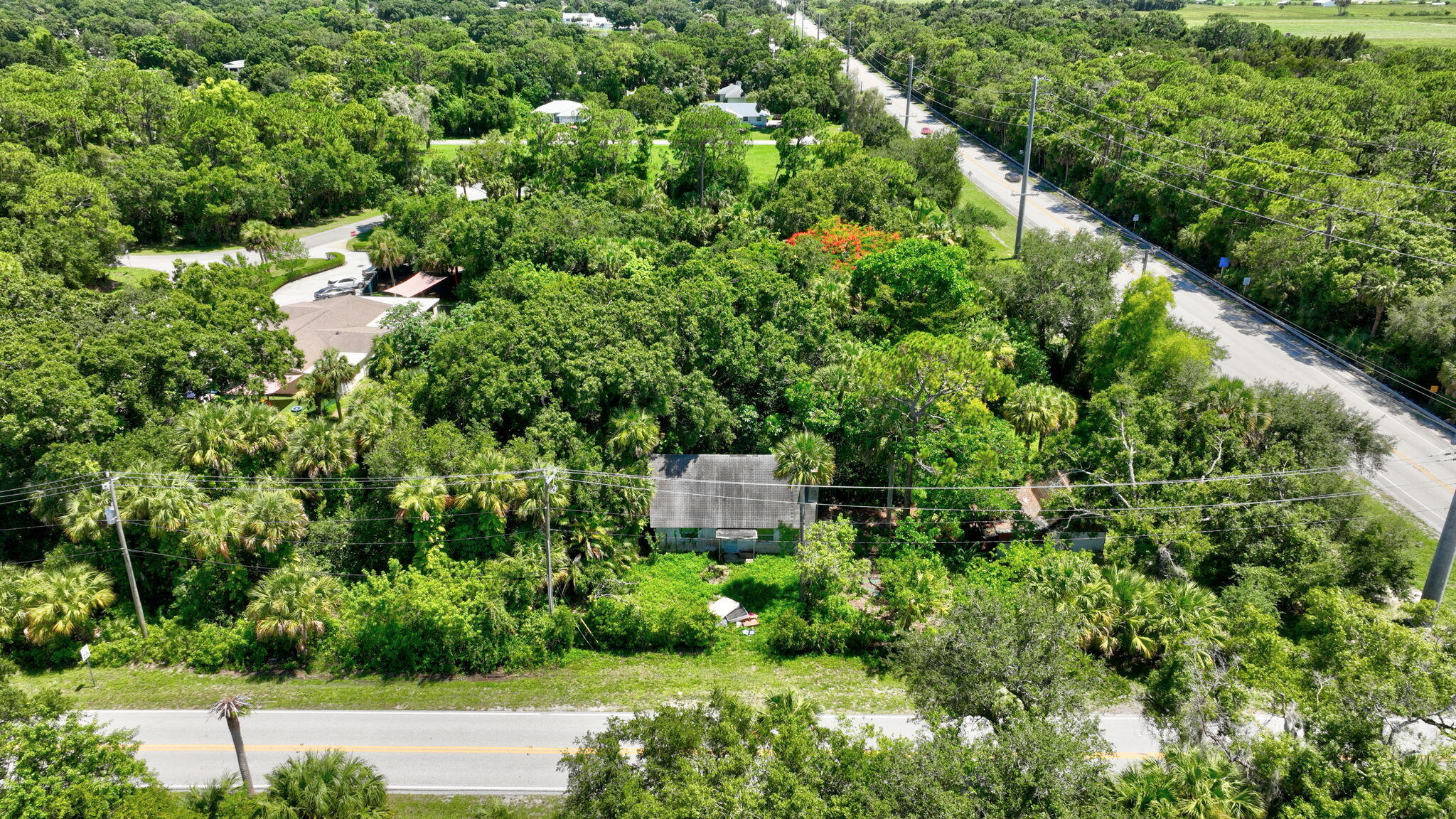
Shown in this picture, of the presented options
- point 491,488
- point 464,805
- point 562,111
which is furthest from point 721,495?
point 562,111

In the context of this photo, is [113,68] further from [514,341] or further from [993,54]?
[993,54]

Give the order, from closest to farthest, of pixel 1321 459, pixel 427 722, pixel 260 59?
pixel 427 722 < pixel 1321 459 < pixel 260 59

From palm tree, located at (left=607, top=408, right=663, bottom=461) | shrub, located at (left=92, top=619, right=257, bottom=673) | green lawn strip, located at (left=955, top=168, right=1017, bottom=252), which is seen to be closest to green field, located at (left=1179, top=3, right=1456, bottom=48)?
green lawn strip, located at (left=955, top=168, right=1017, bottom=252)

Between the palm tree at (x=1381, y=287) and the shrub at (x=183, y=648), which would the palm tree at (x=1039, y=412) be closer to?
the palm tree at (x=1381, y=287)

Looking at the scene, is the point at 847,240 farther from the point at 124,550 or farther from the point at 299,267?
the point at 299,267

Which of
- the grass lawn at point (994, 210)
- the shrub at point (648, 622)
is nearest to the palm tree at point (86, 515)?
the shrub at point (648, 622)

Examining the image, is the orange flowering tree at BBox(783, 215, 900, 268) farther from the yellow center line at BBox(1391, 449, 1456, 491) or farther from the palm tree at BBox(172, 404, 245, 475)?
the palm tree at BBox(172, 404, 245, 475)

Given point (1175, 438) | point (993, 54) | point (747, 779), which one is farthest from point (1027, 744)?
point (993, 54)
